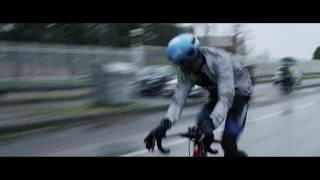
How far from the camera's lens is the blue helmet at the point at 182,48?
4414 mm

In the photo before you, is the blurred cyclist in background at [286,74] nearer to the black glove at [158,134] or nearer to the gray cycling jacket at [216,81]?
the gray cycling jacket at [216,81]

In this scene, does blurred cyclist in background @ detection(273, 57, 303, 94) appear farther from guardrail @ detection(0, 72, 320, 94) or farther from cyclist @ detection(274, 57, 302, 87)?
guardrail @ detection(0, 72, 320, 94)

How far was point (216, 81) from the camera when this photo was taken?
4.97m

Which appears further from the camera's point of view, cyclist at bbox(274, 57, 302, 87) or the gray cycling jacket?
cyclist at bbox(274, 57, 302, 87)

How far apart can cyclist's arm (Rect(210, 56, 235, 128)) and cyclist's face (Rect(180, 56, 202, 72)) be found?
120mm

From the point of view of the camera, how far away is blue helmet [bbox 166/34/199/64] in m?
4.41

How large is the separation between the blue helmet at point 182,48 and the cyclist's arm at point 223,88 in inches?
13.5

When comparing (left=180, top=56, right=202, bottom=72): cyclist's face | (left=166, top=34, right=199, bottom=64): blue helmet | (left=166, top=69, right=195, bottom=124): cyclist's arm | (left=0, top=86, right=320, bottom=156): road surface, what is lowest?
(left=0, top=86, right=320, bottom=156): road surface

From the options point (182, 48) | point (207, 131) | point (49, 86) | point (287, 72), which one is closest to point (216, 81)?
point (182, 48)

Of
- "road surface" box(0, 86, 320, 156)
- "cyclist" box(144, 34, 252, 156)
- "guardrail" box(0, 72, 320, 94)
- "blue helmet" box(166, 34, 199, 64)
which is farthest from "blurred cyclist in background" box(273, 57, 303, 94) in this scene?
"blue helmet" box(166, 34, 199, 64)

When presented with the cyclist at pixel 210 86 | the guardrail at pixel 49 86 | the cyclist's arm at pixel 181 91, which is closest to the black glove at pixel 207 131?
the cyclist at pixel 210 86

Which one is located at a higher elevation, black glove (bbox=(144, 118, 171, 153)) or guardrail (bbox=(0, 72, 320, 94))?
guardrail (bbox=(0, 72, 320, 94))
